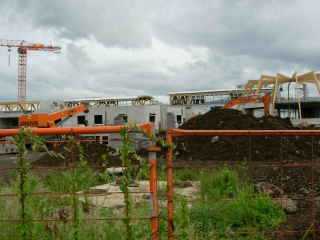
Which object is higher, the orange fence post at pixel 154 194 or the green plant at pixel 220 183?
the orange fence post at pixel 154 194

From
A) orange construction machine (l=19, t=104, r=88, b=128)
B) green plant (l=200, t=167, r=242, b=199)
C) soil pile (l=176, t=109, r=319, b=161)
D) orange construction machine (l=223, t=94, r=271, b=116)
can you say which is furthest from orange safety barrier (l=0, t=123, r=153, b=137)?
orange construction machine (l=223, t=94, r=271, b=116)

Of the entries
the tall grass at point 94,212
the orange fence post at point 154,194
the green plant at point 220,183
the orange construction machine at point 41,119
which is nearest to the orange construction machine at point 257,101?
the orange construction machine at point 41,119

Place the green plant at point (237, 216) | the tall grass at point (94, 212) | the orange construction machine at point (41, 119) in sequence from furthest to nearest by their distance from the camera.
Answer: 1. the orange construction machine at point (41, 119)
2. the green plant at point (237, 216)
3. the tall grass at point (94, 212)

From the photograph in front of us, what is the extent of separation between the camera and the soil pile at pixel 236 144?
1998 centimetres

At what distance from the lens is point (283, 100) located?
2564 inches

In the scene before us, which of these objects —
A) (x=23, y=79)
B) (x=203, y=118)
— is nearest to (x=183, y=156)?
(x=203, y=118)

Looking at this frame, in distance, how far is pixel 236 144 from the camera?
70.5ft

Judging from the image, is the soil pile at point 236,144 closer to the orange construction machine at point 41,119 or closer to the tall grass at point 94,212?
the tall grass at point 94,212

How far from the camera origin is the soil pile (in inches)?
787

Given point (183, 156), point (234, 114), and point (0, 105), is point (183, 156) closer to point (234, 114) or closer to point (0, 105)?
point (234, 114)

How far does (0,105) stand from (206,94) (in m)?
39.2

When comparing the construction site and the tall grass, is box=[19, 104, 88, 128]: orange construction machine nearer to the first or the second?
the construction site

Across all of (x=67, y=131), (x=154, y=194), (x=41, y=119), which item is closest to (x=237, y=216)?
(x=154, y=194)

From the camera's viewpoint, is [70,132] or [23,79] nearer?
[70,132]
